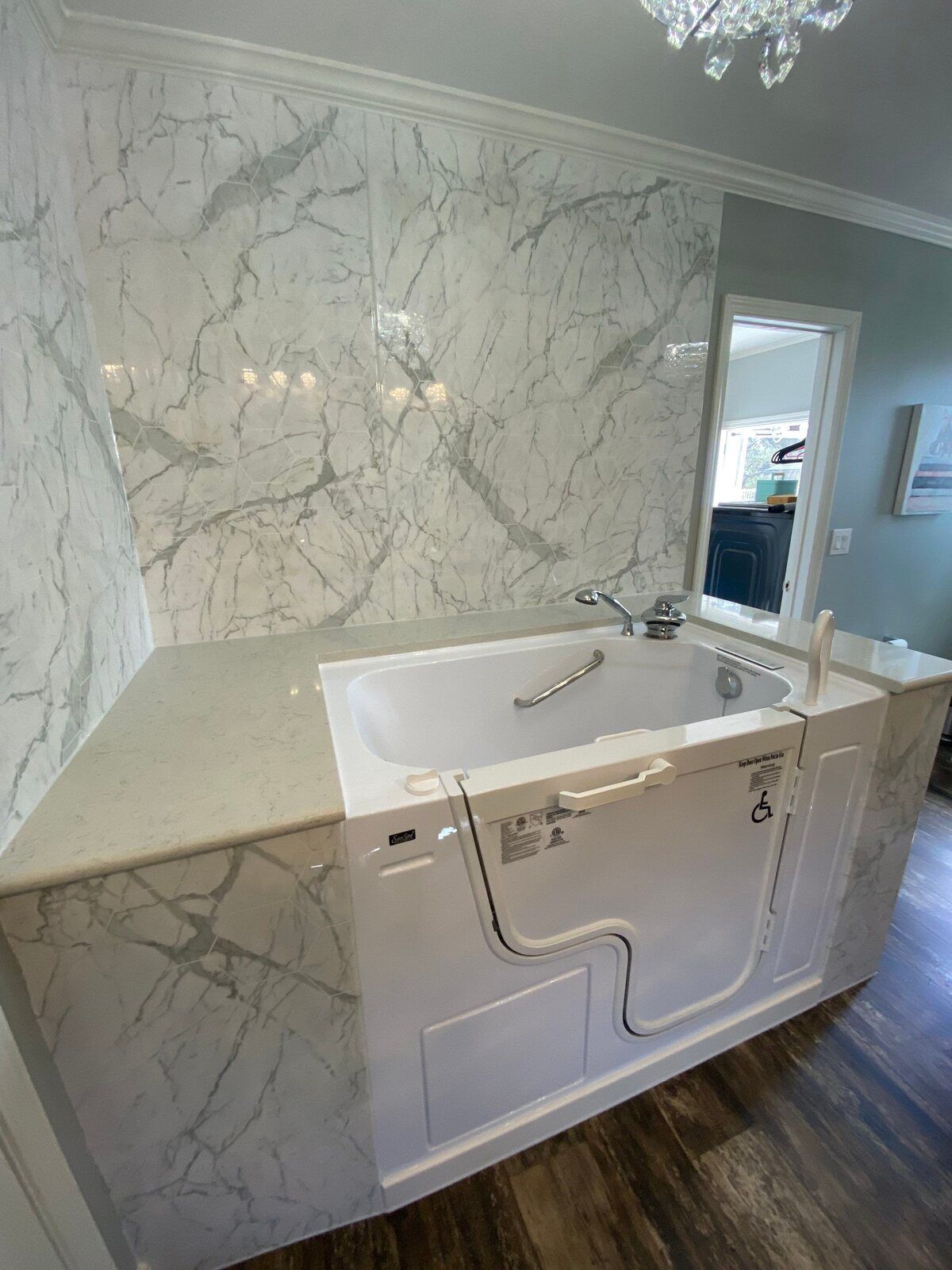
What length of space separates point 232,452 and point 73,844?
43.2 inches

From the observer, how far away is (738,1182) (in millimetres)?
981

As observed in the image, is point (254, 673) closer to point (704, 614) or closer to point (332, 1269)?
point (332, 1269)

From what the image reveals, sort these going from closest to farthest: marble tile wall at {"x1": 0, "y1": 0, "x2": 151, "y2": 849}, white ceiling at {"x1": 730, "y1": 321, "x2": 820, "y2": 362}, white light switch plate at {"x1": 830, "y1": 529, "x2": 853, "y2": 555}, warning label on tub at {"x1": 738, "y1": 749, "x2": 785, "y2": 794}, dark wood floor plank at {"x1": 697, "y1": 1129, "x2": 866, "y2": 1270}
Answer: marble tile wall at {"x1": 0, "y1": 0, "x2": 151, "y2": 849}
dark wood floor plank at {"x1": 697, "y1": 1129, "x2": 866, "y2": 1270}
warning label on tub at {"x1": 738, "y1": 749, "x2": 785, "y2": 794}
white light switch plate at {"x1": 830, "y1": 529, "x2": 853, "y2": 555}
white ceiling at {"x1": 730, "y1": 321, "x2": 820, "y2": 362}

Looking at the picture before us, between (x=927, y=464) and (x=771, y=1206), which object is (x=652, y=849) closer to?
(x=771, y=1206)

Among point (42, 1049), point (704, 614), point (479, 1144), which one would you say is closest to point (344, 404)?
point (704, 614)

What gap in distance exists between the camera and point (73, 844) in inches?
25.7

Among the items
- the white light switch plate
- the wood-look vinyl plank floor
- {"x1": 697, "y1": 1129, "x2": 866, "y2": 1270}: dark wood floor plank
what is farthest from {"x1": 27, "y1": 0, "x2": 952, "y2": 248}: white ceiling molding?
{"x1": 697, "y1": 1129, "x2": 866, "y2": 1270}: dark wood floor plank

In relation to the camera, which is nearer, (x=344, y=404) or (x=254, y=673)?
(x=254, y=673)

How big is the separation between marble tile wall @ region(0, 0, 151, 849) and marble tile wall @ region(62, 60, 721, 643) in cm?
14

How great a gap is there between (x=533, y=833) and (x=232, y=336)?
4.76 feet

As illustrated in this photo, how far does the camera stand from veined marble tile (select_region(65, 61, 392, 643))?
1.19m

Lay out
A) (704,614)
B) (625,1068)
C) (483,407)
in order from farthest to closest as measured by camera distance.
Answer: (704,614), (483,407), (625,1068)

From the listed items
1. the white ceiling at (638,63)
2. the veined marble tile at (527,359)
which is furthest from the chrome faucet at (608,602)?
the white ceiling at (638,63)

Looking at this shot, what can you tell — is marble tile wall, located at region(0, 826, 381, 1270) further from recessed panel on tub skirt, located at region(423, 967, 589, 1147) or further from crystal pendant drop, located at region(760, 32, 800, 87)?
crystal pendant drop, located at region(760, 32, 800, 87)
